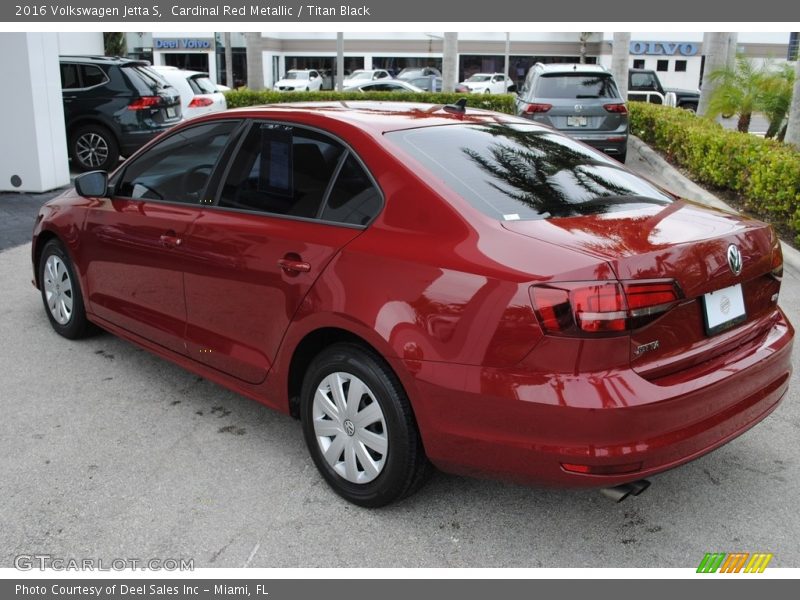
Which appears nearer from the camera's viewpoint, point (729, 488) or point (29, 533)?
point (29, 533)

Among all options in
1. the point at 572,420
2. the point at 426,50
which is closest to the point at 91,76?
the point at 572,420

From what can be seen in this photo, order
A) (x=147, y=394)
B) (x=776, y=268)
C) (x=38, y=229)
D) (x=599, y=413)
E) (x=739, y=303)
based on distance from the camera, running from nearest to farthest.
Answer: (x=599, y=413) < (x=739, y=303) < (x=776, y=268) < (x=147, y=394) < (x=38, y=229)

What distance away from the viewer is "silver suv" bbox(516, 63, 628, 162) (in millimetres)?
12312

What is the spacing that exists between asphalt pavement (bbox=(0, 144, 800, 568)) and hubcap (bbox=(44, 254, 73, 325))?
1.01 metres

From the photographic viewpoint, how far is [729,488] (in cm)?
359

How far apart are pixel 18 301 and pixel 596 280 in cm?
527

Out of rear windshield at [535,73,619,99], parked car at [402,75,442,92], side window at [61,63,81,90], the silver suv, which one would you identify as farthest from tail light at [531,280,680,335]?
parked car at [402,75,442,92]

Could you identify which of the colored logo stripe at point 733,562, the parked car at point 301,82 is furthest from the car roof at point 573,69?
the parked car at point 301,82

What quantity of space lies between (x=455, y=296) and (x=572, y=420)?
1.94 feet

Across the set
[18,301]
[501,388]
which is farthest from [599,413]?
[18,301]

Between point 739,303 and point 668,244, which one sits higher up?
point 668,244

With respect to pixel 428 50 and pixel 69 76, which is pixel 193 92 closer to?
pixel 69 76

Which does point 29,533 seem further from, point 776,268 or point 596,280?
point 776,268

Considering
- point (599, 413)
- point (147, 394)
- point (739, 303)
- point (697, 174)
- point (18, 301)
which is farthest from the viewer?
point (697, 174)
